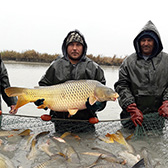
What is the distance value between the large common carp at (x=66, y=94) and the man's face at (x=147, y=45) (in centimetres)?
132

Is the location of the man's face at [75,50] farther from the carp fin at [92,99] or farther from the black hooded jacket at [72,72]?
the carp fin at [92,99]

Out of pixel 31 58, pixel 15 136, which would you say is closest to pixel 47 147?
pixel 15 136

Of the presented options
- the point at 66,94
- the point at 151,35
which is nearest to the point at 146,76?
the point at 151,35

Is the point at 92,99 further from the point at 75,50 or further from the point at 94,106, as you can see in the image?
the point at 75,50

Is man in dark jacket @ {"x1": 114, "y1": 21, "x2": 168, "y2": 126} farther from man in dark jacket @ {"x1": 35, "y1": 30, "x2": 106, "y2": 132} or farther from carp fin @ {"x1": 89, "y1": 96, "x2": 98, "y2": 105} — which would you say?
carp fin @ {"x1": 89, "y1": 96, "x2": 98, "y2": 105}

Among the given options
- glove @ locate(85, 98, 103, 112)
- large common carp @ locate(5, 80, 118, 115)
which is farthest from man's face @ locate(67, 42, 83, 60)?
glove @ locate(85, 98, 103, 112)

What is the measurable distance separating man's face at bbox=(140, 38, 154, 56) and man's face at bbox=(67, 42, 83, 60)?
1119mm

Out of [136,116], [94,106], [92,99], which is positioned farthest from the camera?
[136,116]

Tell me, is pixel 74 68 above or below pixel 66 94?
above

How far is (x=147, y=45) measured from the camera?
12.0 ft

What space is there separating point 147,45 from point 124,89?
33.6 inches

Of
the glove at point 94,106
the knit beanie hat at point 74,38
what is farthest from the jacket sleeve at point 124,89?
the knit beanie hat at point 74,38

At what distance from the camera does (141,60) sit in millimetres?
3758

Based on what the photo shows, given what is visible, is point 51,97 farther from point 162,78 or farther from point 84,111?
point 162,78
